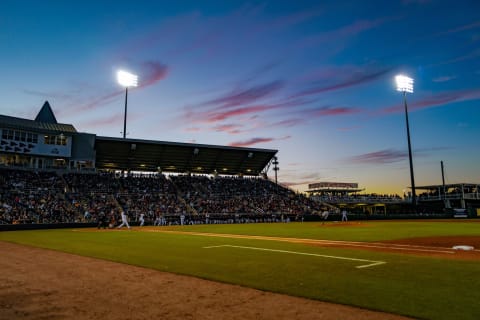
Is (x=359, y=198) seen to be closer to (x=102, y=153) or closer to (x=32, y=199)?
(x=102, y=153)

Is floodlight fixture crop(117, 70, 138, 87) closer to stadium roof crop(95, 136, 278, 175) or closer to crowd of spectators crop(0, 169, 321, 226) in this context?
stadium roof crop(95, 136, 278, 175)

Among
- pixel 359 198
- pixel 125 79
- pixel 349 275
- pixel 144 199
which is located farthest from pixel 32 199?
pixel 359 198

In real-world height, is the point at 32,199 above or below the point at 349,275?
above

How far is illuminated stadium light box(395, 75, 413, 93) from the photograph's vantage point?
170ft

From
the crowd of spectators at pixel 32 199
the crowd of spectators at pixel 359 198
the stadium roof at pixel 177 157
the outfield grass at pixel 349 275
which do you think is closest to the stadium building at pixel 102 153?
the stadium roof at pixel 177 157

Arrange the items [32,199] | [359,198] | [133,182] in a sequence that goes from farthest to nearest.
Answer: [359,198] < [133,182] < [32,199]

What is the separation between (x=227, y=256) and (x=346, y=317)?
7129 millimetres

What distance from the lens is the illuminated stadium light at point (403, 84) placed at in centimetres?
5189

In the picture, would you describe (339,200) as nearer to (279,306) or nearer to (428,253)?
(428,253)

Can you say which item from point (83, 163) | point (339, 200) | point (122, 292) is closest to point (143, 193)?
point (83, 163)

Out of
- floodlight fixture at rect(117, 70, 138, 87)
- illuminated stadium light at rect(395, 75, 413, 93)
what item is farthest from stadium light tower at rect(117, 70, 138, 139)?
illuminated stadium light at rect(395, 75, 413, 93)

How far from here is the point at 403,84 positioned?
52.1 m

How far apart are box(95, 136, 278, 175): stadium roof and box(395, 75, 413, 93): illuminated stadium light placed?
79.9ft

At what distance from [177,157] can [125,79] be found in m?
A: 16.4
